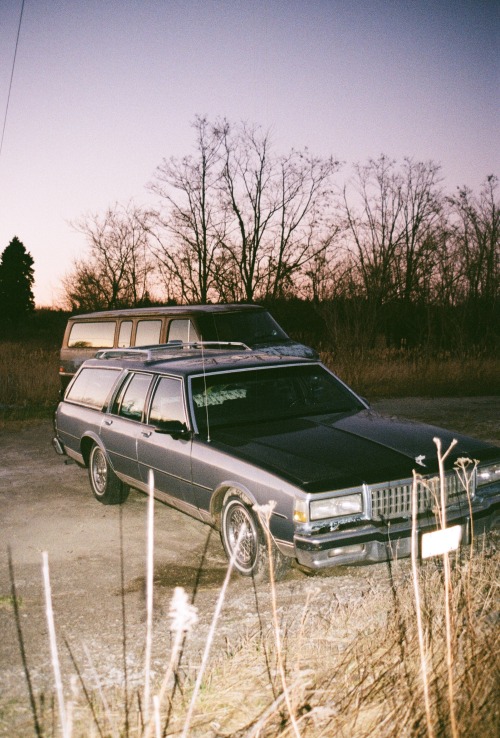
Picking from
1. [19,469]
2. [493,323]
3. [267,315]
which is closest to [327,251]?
[493,323]

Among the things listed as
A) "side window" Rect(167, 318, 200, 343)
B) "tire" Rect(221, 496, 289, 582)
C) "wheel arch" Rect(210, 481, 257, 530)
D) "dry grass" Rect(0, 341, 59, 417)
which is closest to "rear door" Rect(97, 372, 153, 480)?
"wheel arch" Rect(210, 481, 257, 530)

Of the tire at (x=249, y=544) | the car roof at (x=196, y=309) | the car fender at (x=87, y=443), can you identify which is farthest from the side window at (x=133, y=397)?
the car roof at (x=196, y=309)

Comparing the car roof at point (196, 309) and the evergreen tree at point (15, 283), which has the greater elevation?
the evergreen tree at point (15, 283)

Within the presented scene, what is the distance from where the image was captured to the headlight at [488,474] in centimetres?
434

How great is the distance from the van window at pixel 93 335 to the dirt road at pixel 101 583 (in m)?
4.27

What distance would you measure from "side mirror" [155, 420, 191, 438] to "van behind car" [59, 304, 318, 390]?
4078mm

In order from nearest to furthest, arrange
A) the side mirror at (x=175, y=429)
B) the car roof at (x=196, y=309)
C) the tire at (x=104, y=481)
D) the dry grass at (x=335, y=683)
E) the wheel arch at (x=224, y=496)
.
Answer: the dry grass at (x=335, y=683) → the wheel arch at (x=224, y=496) → the side mirror at (x=175, y=429) → the tire at (x=104, y=481) → the car roof at (x=196, y=309)

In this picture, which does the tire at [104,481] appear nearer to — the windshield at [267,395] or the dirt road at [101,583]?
the dirt road at [101,583]

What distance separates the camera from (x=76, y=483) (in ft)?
24.6

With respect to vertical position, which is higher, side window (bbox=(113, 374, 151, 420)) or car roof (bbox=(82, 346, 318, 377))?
car roof (bbox=(82, 346, 318, 377))

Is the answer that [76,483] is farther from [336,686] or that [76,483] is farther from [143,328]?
[336,686]

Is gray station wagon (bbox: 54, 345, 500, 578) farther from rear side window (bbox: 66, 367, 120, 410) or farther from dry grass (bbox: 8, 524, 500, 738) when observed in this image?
dry grass (bbox: 8, 524, 500, 738)

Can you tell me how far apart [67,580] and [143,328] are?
21.0 feet

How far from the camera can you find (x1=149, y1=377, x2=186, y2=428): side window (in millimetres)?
5231
